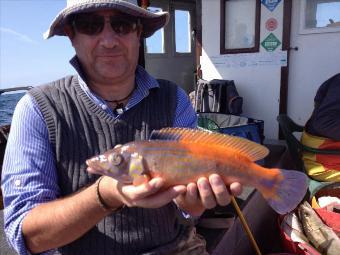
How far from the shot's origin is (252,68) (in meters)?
5.92

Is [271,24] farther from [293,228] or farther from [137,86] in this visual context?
[137,86]

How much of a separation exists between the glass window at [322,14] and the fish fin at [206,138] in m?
4.68

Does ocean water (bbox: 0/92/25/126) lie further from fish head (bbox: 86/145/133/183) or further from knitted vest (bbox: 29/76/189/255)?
fish head (bbox: 86/145/133/183)

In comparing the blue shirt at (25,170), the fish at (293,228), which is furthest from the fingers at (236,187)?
the fish at (293,228)

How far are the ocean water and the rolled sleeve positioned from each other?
1.65 meters

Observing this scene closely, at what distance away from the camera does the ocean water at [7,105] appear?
3.09 m

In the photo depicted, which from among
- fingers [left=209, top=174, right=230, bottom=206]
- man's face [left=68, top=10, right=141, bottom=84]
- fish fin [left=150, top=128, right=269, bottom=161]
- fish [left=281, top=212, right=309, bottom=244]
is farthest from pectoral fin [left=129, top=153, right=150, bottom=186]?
fish [left=281, top=212, right=309, bottom=244]

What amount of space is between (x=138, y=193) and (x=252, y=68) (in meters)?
5.15

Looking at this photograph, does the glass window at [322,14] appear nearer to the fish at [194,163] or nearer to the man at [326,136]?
the man at [326,136]

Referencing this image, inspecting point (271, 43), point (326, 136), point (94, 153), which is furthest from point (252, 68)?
point (94, 153)

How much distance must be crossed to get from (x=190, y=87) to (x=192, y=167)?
7.95 metres

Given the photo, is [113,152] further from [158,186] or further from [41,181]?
[41,181]

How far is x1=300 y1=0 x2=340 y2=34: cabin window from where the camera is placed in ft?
17.1

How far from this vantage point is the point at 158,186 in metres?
1.28
